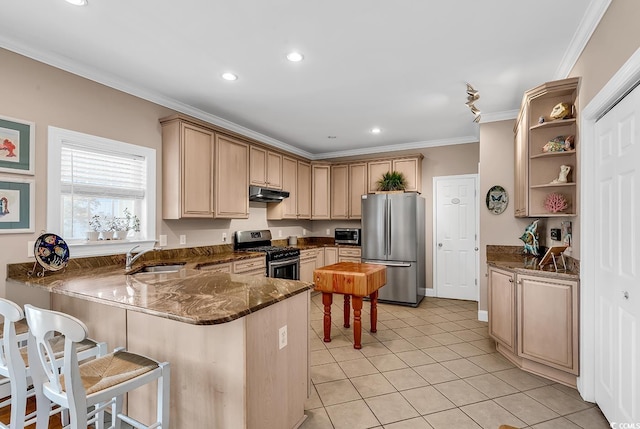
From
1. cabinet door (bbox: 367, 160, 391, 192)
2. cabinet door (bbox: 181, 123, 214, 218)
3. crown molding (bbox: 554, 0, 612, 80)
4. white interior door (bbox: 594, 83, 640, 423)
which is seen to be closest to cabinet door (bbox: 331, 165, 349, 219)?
cabinet door (bbox: 367, 160, 391, 192)

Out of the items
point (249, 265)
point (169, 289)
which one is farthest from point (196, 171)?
point (169, 289)

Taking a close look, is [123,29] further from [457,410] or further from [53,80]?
[457,410]

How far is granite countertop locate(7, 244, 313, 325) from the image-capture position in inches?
59.2

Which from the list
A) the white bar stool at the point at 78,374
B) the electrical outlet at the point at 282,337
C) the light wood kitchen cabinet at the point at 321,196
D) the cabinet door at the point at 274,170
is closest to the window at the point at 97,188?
the white bar stool at the point at 78,374

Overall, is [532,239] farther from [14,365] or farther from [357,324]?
[14,365]

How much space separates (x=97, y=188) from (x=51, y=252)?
0.77 meters

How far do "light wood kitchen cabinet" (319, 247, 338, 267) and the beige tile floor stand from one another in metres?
2.04

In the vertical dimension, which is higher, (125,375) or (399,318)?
(125,375)

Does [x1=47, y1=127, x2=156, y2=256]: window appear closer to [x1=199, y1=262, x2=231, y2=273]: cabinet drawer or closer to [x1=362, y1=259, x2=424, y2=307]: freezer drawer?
[x1=199, y1=262, x2=231, y2=273]: cabinet drawer

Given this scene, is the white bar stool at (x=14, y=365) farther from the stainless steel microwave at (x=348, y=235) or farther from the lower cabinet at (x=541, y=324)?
the stainless steel microwave at (x=348, y=235)

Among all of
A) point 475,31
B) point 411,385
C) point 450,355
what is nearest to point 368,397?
point 411,385

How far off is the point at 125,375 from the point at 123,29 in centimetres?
228

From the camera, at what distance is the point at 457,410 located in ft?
7.45

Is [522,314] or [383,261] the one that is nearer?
[522,314]
